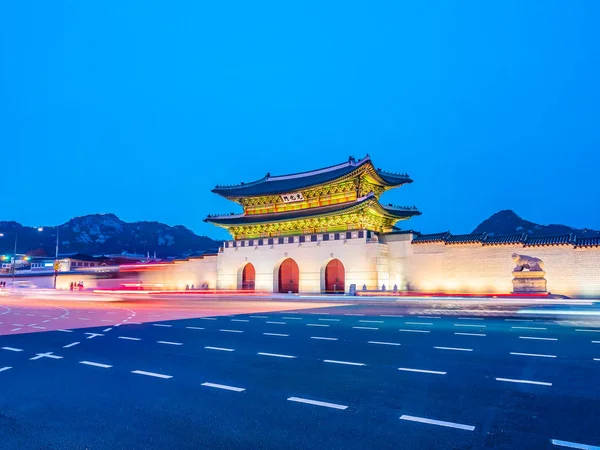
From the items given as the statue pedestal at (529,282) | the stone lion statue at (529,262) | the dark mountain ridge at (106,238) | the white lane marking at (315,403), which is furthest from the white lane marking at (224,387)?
the dark mountain ridge at (106,238)

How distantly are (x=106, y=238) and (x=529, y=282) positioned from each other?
440 feet

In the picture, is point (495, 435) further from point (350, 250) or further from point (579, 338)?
point (350, 250)

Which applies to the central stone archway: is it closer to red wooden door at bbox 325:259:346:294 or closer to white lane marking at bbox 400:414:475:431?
red wooden door at bbox 325:259:346:294

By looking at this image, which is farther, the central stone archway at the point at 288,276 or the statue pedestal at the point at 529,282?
the central stone archway at the point at 288,276

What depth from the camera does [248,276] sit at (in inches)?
1609

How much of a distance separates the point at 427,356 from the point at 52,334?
1050 centimetres

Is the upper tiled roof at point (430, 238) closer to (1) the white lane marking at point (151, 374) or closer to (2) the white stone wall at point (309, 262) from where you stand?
(2) the white stone wall at point (309, 262)

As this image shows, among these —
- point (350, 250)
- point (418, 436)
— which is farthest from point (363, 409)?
point (350, 250)

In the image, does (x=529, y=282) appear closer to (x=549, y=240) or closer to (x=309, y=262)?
(x=549, y=240)

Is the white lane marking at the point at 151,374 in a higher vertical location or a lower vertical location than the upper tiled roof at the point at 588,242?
lower

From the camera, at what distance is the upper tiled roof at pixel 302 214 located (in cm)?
3332

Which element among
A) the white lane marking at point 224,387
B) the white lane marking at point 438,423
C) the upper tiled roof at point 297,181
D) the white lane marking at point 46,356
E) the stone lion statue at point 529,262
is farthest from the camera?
the upper tiled roof at point 297,181

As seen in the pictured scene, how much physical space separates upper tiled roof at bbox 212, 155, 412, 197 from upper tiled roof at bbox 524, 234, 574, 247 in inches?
496

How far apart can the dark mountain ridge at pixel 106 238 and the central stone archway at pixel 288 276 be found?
7132 cm
